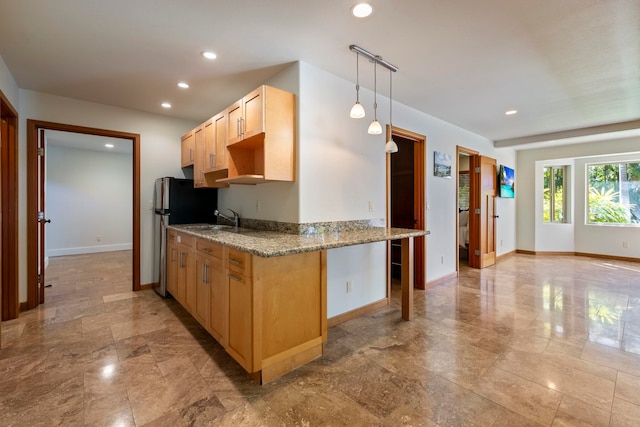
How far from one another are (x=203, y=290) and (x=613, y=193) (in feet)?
25.9

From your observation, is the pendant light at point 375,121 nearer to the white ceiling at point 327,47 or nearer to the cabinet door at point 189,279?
the white ceiling at point 327,47

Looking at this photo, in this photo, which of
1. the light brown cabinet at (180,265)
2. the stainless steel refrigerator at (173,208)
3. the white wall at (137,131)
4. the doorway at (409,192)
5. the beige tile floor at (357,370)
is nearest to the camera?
the beige tile floor at (357,370)

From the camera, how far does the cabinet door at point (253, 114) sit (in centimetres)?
241

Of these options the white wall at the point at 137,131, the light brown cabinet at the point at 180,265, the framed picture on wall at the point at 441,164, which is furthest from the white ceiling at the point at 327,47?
the light brown cabinet at the point at 180,265

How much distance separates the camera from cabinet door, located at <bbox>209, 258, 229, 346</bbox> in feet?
6.92

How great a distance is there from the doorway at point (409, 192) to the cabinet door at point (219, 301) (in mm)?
1976

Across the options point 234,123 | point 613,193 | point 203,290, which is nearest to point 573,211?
point 613,193

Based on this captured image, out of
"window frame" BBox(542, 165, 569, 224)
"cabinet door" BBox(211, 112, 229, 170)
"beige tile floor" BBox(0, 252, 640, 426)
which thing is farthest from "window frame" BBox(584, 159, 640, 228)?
"cabinet door" BBox(211, 112, 229, 170)

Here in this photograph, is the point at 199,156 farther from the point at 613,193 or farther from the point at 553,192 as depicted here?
the point at 613,193

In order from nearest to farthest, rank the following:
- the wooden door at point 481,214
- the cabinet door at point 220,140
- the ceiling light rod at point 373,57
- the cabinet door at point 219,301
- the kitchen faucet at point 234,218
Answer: the cabinet door at point 219,301 → the ceiling light rod at point 373,57 → the cabinet door at point 220,140 → the kitchen faucet at point 234,218 → the wooden door at point 481,214

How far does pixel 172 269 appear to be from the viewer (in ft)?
11.1

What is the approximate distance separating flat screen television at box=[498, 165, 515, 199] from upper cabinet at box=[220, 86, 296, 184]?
5.13 m

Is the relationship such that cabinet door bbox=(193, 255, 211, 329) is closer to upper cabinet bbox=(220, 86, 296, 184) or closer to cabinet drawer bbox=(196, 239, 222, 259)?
cabinet drawer bbox=(196, 239, 222, 259)

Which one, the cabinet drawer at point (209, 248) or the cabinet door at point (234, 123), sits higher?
the cabinet door at point (234, 123)
